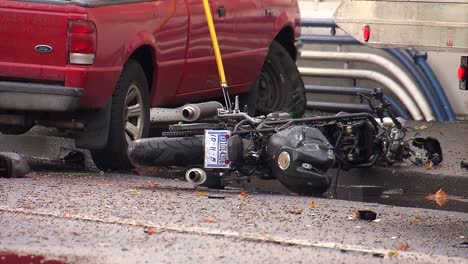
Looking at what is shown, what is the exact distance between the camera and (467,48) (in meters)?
9.88

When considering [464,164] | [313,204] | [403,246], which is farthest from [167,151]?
[403,246]

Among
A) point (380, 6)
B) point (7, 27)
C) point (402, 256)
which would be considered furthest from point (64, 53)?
point (402, 256)

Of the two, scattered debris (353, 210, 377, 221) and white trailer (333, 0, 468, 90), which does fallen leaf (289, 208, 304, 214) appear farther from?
white trailer (333, 0, 468, 90)

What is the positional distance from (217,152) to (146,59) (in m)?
1.80

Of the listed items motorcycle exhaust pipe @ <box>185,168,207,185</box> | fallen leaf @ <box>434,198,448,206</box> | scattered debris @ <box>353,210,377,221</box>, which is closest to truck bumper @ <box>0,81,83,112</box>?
motorcycle exhaust pipe @ <box>185,168,207,185</box>

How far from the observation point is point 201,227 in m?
8.15

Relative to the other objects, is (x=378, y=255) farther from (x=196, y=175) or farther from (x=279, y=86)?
(x=279, y=86)

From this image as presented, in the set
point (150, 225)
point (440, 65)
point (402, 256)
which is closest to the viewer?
point (402, 256)

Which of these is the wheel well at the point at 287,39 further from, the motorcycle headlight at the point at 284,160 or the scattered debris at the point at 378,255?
the scattered debris at the point at 378,255

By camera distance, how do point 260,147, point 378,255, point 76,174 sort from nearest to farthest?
point 378,255, point 260,147, point 76,174

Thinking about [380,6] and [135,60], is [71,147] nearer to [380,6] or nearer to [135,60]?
[135,60]

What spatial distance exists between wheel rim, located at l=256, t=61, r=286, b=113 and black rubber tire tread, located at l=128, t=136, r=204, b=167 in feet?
11.5

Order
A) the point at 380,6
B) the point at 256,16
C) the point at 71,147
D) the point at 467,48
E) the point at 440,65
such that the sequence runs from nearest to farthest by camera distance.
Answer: the point at 467,48, the point at 380,6, the point at 71,147, the point at 256,16, the point at 440,65

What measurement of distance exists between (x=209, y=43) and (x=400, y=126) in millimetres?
1999
